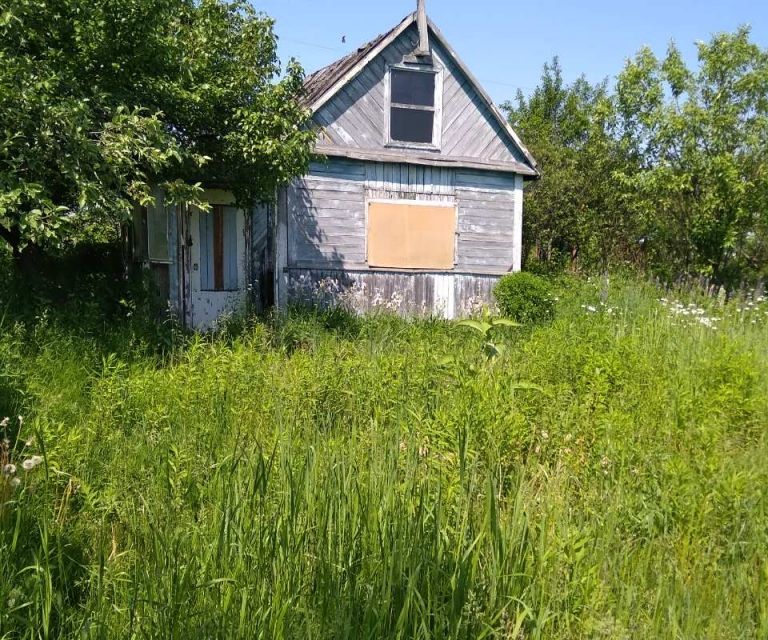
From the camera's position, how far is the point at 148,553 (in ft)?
7.99

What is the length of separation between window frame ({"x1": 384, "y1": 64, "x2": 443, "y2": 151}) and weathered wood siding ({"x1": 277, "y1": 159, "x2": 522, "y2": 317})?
426 mm

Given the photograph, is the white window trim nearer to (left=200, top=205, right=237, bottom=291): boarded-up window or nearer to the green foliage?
(left=200, top=205, right=237, bottom=291): boarded-up window

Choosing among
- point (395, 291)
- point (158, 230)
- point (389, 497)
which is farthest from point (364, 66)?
point (389, 497)

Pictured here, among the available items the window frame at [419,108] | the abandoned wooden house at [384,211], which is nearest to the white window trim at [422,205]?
the abandoned wooden house at [384,211]

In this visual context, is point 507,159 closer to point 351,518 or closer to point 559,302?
point 559,302

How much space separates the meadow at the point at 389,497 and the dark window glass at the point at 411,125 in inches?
284

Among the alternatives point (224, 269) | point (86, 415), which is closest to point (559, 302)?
point (224, 269)

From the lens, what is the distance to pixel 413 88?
1254cm

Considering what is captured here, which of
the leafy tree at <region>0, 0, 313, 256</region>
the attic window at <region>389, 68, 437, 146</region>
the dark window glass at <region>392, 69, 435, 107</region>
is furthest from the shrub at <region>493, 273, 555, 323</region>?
the leafy tree at <region>0, 0, 313, 256</region>

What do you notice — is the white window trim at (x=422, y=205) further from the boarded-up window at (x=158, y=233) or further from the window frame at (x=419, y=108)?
the boarded-up window at (x=158, y=233)

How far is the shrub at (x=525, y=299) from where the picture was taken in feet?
37.0

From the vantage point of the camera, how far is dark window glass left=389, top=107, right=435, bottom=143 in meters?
12.5

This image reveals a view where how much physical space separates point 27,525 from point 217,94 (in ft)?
22.6

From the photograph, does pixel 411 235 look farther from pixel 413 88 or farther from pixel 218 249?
pixel 218 249
